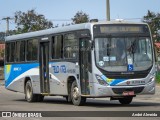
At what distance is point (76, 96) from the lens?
65.3 feet

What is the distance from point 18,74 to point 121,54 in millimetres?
7989

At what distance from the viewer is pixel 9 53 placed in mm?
26484

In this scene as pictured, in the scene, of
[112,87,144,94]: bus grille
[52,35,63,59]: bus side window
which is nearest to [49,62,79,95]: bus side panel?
[52,35,63,59]: bus side window

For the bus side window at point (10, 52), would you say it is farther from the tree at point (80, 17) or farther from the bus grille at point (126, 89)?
the tree at point (80, 17)

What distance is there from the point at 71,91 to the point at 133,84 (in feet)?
8.84

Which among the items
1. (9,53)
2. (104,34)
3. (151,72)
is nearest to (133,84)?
(151,72)

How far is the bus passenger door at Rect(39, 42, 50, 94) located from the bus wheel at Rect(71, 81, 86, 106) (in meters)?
2.48

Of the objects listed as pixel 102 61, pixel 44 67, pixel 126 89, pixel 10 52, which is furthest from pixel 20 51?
pixel 126 89

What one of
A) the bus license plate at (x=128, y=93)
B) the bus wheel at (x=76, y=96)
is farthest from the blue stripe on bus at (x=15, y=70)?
the bus license plate at (x=128, y=93)

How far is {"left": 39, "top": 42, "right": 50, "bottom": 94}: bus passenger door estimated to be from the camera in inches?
882

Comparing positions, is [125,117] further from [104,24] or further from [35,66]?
[35,66]

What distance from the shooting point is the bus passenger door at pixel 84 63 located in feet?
62.1

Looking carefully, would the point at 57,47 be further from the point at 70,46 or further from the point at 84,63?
the point at 84,63

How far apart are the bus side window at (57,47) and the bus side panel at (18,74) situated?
1.75 m
